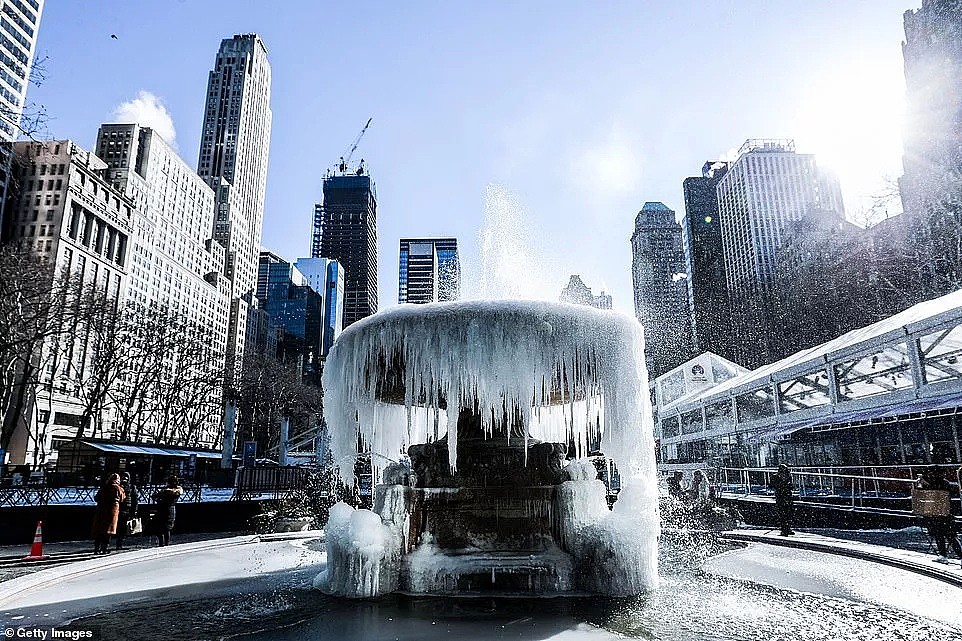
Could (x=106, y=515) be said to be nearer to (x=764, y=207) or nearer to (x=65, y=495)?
(x=65, y=495)

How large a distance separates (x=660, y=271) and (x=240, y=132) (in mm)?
127452

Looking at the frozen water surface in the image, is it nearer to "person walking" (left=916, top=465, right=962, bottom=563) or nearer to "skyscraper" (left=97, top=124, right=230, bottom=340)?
"person walking" (left=916, top=465, right=962, bottom=563)

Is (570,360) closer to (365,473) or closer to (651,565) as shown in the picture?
(651,565)

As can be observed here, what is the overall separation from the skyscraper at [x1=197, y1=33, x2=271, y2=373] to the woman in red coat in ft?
465

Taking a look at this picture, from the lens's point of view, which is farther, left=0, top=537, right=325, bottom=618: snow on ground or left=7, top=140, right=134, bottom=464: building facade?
left=7, top=140, right=134, bottom=464: building facade

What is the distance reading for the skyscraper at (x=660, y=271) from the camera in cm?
11581

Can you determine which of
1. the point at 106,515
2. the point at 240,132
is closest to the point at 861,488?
the point at 106,515

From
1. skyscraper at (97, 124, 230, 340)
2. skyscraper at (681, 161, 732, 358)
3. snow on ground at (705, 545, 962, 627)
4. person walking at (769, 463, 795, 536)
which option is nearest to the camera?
snow on ground at (705, 545, 962, 627)

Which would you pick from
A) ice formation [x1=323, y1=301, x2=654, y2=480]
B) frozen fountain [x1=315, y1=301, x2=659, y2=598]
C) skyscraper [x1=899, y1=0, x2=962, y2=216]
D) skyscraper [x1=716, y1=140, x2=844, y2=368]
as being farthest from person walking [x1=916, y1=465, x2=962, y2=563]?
skyscraper [x1=716, y1=140, x2=844, y2=368]

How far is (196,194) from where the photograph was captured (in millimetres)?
114125

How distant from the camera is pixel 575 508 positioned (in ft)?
28.0

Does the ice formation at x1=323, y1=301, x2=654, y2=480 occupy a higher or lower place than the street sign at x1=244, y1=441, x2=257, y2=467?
higher

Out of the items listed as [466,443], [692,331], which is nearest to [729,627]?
[466,443]

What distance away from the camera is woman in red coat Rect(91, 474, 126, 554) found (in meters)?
12.0
